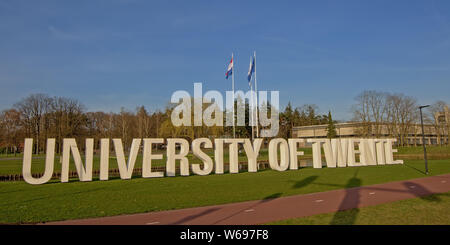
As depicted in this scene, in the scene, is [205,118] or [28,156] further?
[205,118]

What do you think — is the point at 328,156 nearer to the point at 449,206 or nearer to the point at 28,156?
the point at 449,206

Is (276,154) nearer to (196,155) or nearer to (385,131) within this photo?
(196,155)

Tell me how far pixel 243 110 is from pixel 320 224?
5156 cm

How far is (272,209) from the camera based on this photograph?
32.4ft

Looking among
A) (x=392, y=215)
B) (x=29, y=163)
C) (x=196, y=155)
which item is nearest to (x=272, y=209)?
(x=392, y=215)

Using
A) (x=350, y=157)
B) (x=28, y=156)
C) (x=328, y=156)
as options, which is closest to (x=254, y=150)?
(x=328, y=156)

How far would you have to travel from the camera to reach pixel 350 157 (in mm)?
25781

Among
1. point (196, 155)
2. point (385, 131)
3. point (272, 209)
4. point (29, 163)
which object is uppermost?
point (385, 131)

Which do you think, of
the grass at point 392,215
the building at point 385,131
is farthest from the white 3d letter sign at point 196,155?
the building at point 385,131

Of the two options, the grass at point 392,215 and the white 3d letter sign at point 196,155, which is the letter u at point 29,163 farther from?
the grass at point 392,215

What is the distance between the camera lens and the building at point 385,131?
206 ft

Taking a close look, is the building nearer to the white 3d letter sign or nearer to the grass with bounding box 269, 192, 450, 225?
the white 3d letter sign

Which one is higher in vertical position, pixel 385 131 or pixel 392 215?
pixel 385 131

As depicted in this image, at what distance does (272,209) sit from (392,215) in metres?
3.49
